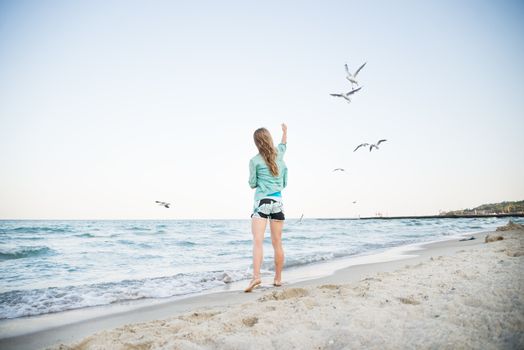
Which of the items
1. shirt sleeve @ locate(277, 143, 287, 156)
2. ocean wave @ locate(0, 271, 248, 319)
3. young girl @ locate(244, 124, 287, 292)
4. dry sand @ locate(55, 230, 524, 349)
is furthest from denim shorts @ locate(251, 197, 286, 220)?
ocean wave @ locate(0, 271, 248, 319)

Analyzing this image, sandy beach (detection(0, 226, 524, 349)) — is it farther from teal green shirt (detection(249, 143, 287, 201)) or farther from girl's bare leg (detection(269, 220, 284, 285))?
teal green shirt (detection(249, 143, 287, 201))

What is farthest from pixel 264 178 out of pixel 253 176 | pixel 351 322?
pixel 351 322

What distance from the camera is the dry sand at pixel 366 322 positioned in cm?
190

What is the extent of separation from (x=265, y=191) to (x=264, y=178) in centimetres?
18

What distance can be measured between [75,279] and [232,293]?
3.59 metres

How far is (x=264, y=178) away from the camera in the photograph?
426 cm

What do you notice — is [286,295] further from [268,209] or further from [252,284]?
[268,209]

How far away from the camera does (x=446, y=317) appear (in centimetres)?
217

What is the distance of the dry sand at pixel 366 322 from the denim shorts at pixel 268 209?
1131 mm

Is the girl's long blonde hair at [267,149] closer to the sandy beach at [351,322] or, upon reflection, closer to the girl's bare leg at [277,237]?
the girl's bare leg at [277,237]

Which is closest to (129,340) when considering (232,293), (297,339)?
(297,339)

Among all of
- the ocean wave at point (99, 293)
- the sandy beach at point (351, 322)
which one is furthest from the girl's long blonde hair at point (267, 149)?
the ocean wave at point (99, 293)

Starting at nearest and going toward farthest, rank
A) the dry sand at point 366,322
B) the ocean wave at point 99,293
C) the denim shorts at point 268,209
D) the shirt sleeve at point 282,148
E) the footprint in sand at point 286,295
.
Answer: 1. the dry sand at point 366,322
2. the footprint in sand at point 286,295
3. the ocean wave at point 99,293
4. the denim shorts at point 268,209
5. the shirt sleeve at point 282,148

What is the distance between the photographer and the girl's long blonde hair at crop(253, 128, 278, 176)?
4.25 meters
